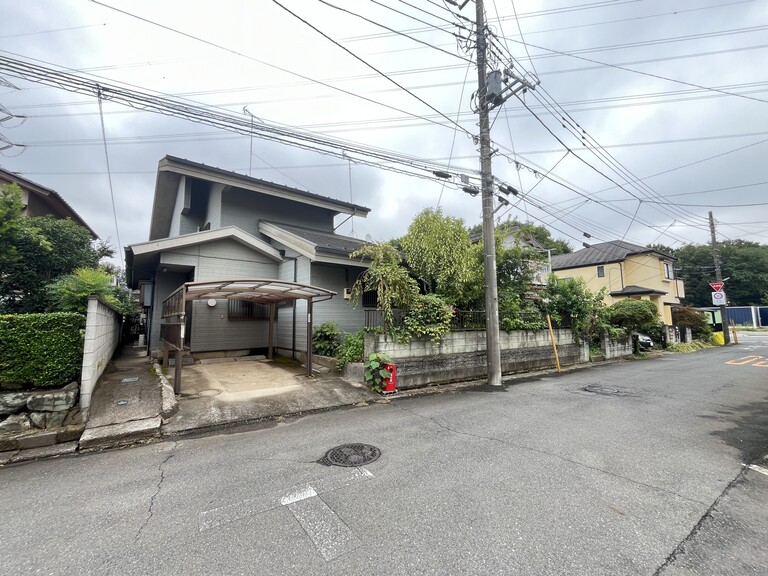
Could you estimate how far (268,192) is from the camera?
461 inches

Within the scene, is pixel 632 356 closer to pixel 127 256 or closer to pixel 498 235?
pixel 498 235

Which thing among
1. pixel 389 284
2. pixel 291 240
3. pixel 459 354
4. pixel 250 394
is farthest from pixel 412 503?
pixel 291 240

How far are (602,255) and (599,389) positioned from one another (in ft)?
70.5

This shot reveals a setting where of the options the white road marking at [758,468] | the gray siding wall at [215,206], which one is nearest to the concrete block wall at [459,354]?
the white road marking at [758,468]

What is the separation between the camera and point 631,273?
901 inches

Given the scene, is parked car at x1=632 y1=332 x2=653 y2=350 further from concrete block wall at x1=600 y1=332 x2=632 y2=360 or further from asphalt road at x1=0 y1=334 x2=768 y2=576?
asphalt road at x1=0 y1=334 x2=768 y2=576

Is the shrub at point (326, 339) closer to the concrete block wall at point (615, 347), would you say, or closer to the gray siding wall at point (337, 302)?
the gray siding wall at point (337, 302)

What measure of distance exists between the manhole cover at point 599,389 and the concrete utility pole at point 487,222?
1.97 m

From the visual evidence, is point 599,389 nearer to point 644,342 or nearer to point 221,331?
point 221,331

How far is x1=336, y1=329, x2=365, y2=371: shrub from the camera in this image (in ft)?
24.9

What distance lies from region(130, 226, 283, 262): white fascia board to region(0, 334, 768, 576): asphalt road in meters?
5.85

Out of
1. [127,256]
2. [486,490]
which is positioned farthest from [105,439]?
[127,256]

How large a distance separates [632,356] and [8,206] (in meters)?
19.9

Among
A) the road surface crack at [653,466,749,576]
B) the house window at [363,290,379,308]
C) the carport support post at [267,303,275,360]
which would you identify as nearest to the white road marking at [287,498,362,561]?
the road surface crack at [653,466,749,576]
